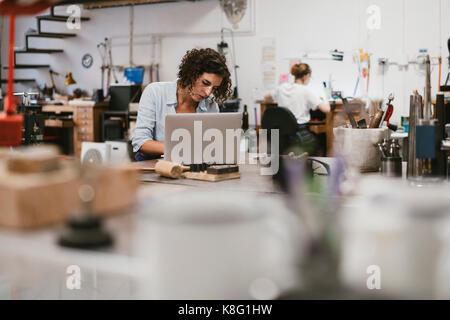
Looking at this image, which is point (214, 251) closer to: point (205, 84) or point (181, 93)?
point (205, 84)

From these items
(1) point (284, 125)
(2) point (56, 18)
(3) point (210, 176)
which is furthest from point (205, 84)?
(2) point (56, 18)

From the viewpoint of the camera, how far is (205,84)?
3.32 metres

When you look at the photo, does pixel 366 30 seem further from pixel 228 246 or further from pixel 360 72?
pixel 228 246

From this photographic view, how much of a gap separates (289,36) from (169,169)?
19.2ft

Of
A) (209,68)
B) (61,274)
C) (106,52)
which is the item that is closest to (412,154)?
(61,274)

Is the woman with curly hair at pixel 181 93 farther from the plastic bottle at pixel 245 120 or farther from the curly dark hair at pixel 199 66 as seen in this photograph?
the plastic bottle at pixel 245 120

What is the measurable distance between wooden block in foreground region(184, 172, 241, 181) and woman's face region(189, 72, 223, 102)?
1.09 meters

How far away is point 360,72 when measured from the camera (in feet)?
23.8

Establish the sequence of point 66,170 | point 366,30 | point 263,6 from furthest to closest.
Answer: point 263,6
point 366,30
point 66,170

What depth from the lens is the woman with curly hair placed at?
3312mm

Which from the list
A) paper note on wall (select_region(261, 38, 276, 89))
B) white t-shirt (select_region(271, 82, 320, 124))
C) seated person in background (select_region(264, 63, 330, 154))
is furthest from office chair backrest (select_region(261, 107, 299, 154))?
paper note on wall (select_region(261, 38, 276, 89))

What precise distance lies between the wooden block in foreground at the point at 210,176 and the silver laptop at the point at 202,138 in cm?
23
